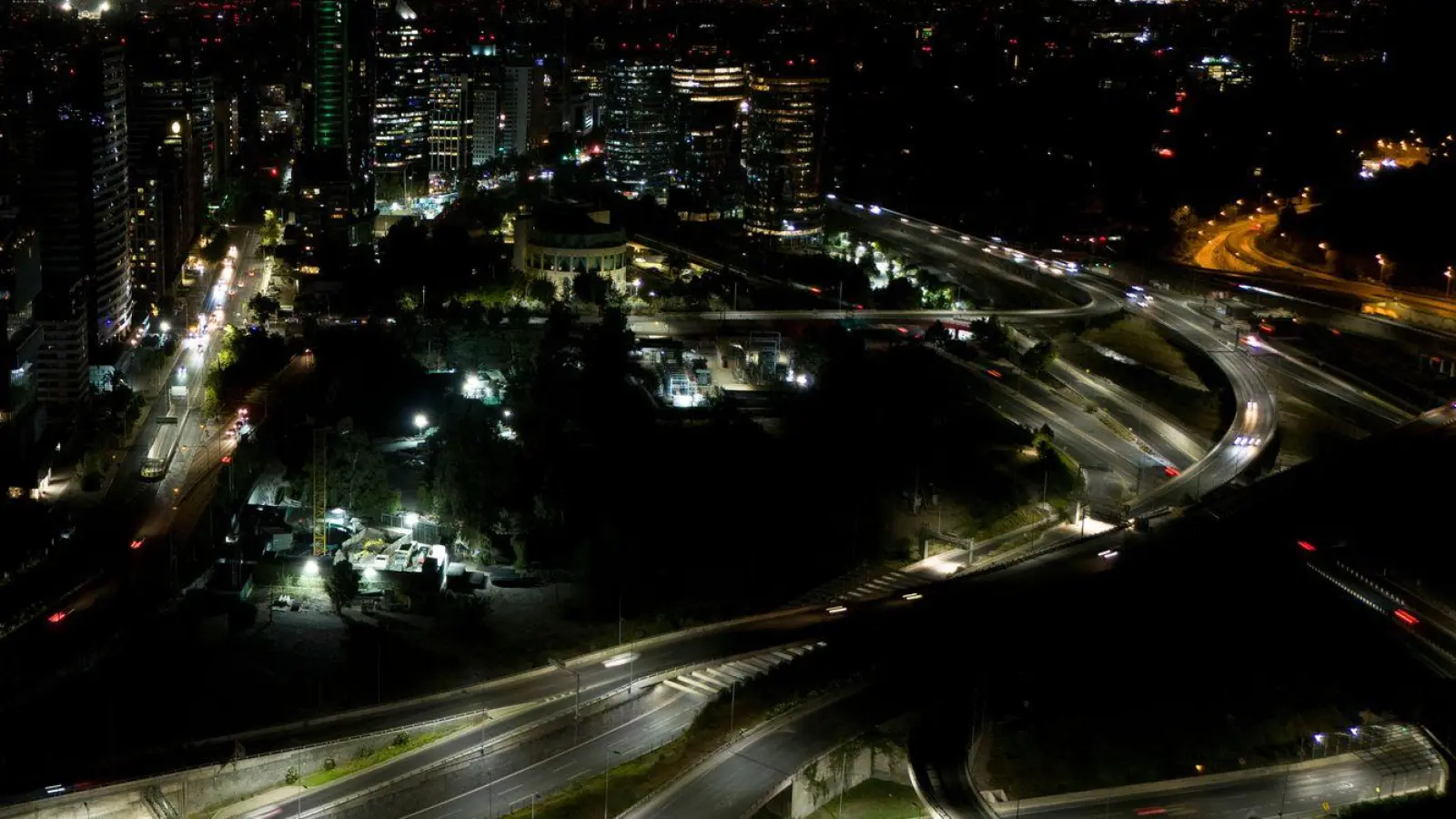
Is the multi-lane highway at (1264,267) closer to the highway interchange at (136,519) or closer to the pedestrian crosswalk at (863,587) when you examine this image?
the pedestrian crosswalk at (863,587)

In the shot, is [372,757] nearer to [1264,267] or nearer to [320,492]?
[320,492]

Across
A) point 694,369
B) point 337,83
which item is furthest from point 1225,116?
point 694,369

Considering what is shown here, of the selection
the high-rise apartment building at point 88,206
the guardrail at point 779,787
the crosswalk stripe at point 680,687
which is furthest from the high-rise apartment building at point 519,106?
the guardrail at point 779,787

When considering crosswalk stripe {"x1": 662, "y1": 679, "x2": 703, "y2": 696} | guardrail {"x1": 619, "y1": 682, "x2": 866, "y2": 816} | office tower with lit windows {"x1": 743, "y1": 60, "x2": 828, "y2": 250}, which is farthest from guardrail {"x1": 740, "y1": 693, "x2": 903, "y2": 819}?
office tower with lit windows {"x1": 743, "y1": 60, "x2": 828, "y2": 250}

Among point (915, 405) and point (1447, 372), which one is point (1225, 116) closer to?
point (1447, 372)

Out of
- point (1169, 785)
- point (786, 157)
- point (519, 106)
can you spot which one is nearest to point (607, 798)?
point (1169, 785)

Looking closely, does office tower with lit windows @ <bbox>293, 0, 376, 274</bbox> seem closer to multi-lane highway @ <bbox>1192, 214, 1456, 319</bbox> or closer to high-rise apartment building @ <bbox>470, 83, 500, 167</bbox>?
high-rise apartment building @ <bbox>470, 83, 500, 167</bbox>
